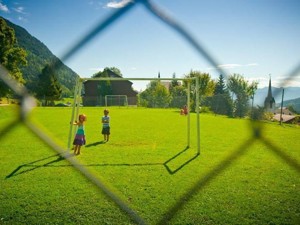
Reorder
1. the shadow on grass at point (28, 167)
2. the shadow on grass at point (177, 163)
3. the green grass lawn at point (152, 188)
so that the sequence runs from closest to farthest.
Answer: the green grass lawn at point (152, 188) < the shadow on grass at point (28, 167) < the shadow on grass at point (177, 163)

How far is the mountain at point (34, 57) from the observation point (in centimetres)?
130

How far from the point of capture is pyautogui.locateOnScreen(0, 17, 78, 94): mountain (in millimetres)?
1297

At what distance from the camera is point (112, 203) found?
430cm

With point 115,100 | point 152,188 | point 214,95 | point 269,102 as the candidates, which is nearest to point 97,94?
point 115,100

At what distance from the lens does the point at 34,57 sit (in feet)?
4.43

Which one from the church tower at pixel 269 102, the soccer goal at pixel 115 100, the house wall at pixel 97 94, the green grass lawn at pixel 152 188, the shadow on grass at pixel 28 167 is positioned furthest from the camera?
the soccer goal at pixel 115 100

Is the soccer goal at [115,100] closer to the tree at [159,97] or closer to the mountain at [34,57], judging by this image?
the tree at [159,97]

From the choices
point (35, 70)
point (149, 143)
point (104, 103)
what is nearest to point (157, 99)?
point (104, 103)

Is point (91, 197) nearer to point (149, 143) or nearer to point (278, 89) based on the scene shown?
point (278, 89)

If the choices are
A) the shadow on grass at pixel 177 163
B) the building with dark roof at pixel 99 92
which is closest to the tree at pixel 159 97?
the building with dark roof at pixel 99 92

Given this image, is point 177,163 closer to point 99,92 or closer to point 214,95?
point 214,95

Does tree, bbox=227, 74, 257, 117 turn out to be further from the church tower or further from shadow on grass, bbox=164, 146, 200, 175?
shadow on grass, bbox=164, 146, 200, 175

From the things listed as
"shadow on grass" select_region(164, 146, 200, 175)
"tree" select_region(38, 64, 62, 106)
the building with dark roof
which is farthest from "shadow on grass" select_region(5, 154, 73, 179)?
the building with dark roof

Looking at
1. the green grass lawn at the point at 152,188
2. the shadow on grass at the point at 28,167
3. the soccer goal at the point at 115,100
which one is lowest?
the green grass lawn at the point at 152,188
